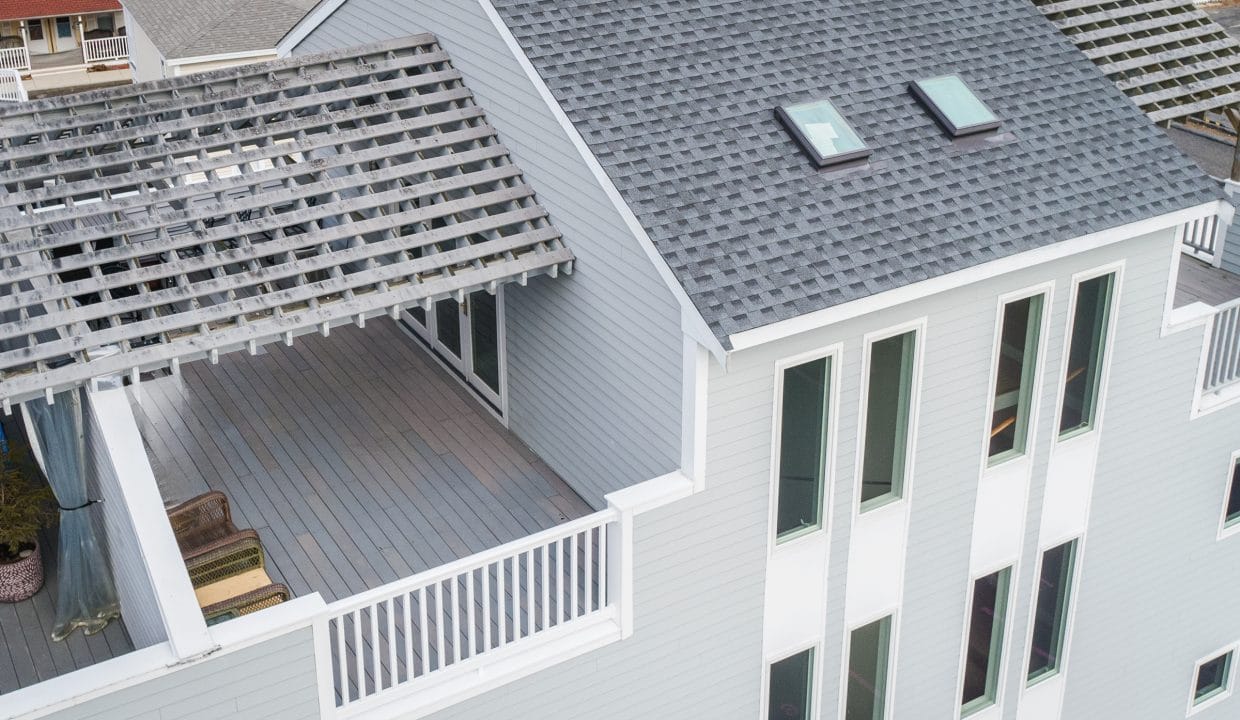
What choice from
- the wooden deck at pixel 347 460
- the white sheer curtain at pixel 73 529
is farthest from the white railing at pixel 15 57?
the white sheer curtain at pixel 73 529

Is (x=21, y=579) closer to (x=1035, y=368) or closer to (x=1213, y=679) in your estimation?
(x=1035, y=368)

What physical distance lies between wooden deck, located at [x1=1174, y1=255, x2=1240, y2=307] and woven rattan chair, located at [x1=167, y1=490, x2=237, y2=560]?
34.7 ft

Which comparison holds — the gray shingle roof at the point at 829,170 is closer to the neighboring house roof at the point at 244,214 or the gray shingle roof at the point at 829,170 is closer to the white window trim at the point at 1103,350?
the white window trim at the point at 1103,350

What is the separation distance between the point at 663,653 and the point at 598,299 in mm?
2888

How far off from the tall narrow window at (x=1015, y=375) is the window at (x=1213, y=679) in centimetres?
559

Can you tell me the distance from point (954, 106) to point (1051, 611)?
17.5 ft

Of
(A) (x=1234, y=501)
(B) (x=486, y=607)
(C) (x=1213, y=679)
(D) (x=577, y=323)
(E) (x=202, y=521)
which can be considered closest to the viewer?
(B) (x=486, y=607)

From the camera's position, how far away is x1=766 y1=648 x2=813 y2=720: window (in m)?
11.2

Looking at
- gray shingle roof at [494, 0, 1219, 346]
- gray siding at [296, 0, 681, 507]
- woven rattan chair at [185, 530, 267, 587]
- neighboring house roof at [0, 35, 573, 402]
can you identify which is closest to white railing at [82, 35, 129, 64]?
gray siding at [296, 0, 681, 507]

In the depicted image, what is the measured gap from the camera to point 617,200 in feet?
31.9

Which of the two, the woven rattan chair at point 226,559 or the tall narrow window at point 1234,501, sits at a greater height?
the woven rattan chair at point 226,559

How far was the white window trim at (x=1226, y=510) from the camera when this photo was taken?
13.7m

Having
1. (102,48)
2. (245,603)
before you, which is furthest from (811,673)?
(102,48)

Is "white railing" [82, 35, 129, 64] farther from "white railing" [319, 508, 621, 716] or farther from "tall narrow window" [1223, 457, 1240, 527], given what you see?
"tall narrow window" [1223, 457, 1240, 527]
